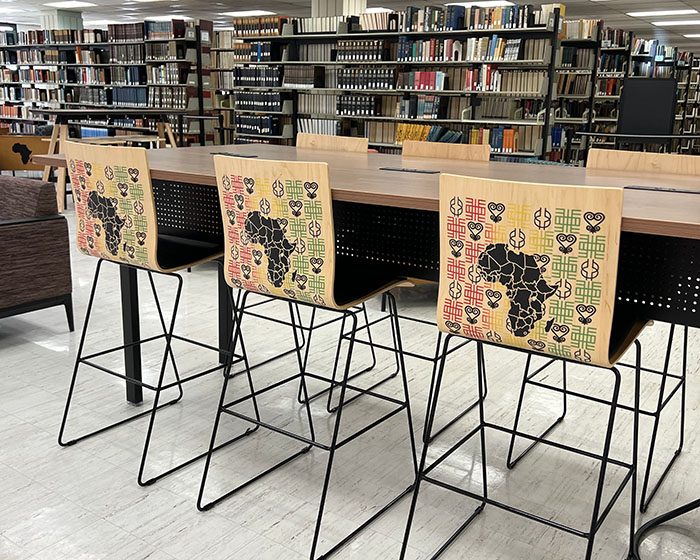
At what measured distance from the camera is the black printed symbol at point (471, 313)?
1.61 metres

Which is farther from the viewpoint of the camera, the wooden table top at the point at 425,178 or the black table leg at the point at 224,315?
the black table leg at the point at 224,315

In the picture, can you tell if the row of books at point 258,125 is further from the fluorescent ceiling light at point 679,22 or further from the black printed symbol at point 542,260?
the fluorescent ceiling light at point 679,22

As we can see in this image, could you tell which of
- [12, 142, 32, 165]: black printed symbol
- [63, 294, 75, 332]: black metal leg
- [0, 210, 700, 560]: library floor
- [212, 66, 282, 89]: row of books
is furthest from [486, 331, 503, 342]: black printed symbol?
[12, 142, 32, 165]: black printed symbol

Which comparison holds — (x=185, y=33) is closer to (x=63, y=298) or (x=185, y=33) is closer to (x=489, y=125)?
(x=489, y=125)

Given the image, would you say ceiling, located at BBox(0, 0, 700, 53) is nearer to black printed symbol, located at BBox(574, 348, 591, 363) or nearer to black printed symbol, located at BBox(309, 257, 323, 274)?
black printed symbol, located at BBox(309, 257, 323, 274)

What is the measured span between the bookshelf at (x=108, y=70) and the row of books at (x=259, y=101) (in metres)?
1.11

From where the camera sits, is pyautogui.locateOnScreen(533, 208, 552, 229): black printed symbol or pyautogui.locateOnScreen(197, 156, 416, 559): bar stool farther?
pyautogui.locateOnScreen(197, 156, 416, 559): bar stool

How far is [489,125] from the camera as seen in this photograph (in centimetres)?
657

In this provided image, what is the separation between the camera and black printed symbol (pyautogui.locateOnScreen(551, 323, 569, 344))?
4.95 feet

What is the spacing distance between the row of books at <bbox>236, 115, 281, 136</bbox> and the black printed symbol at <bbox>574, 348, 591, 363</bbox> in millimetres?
6793

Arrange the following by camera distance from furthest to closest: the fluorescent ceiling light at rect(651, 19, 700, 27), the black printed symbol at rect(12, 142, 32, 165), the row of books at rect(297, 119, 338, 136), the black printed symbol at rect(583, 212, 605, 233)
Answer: the fluorescent ceiling light at rect(651, 19, 700, 27), the black printed symbol at rect(12, 142, 32, 165), the row of books at rect(297, 119, 338, 136), the black printed symbol at rect(583, 212, 605, 233)

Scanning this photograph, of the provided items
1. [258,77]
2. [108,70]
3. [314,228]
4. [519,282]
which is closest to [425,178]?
[314,228]

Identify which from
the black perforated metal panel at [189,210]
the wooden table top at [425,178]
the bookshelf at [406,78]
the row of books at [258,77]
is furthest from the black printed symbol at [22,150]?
the black perforated metal panel at [189,210]

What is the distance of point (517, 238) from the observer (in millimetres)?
1490
